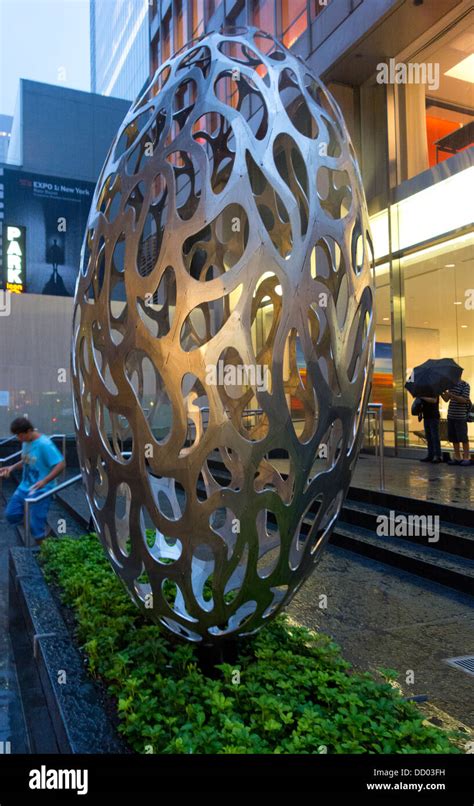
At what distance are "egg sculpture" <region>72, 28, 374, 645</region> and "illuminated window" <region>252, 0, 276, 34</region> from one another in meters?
13.3

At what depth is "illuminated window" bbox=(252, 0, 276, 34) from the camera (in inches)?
580

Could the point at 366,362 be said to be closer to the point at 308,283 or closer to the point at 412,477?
the point at 308,283

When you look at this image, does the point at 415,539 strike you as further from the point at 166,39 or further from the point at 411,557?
the point at 166,39

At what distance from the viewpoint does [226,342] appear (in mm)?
2637

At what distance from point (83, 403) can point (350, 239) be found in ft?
5.25

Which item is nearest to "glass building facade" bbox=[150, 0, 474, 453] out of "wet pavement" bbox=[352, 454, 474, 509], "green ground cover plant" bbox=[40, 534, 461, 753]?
"wet pavement" bbox=[352, 454, 474, 509]

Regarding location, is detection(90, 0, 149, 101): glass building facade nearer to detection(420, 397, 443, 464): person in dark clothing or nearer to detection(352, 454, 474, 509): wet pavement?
detection(420, 397, 443, 464): person in dark clothing

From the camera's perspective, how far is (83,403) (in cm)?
325

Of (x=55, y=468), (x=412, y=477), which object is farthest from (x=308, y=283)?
(x=412, y=477)

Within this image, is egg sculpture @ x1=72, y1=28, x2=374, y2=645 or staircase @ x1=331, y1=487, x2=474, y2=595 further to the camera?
staircase @ x1=331, y1=487, x2=474, y2=595

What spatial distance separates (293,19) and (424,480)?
1117 cm

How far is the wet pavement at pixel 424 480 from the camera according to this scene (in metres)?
6.77

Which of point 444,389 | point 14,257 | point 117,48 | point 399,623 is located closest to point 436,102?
point 444,389

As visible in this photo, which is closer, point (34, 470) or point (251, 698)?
point (251, 698)
